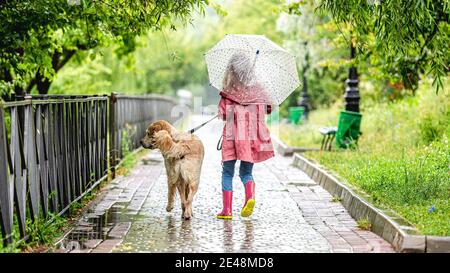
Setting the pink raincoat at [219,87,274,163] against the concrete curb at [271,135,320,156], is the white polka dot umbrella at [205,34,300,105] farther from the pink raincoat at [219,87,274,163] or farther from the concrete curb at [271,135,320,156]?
the concrete curb at [271,135,320,156]

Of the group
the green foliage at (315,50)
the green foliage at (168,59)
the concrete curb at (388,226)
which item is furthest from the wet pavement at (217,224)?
the green foliage at (315,50)

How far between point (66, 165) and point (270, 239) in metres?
2.77

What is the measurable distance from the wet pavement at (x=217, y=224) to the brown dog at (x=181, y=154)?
1.24ft

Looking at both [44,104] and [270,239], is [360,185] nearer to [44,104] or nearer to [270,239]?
[270,239]

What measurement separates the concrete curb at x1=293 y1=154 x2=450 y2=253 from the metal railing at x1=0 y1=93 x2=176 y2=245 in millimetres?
3463

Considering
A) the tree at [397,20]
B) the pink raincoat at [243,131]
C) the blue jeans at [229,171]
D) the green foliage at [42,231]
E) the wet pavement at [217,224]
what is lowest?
the wet pavement at [217,224]

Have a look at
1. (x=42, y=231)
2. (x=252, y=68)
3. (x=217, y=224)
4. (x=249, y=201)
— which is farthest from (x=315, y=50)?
(x=42, y=231)

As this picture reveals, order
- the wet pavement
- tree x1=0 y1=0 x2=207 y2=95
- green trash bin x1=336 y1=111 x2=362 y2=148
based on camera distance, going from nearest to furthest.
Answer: the wet pavement < tree x1=0 y1=0 x2=207 y2=95 < green trash bin x1=336 y1=111 x2=362 y2=148

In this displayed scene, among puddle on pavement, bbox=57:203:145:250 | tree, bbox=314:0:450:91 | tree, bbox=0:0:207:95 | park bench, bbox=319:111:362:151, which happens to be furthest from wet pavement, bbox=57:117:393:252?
park bench, bbox=319:111:362:151

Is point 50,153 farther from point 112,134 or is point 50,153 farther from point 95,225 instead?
point 112,134

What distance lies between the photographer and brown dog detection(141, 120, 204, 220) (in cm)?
997

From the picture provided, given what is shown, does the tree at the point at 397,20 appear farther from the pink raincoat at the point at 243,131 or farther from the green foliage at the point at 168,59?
the green foliage at the point at 168,59

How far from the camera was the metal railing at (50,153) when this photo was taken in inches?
296

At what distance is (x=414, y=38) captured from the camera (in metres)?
10.5
